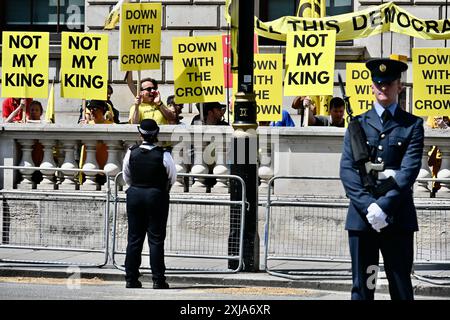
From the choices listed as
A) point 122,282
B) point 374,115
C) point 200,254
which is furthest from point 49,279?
point 374,115

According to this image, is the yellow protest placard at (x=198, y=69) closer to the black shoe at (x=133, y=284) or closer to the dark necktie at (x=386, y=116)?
the black shoe at (x=133, y=284)

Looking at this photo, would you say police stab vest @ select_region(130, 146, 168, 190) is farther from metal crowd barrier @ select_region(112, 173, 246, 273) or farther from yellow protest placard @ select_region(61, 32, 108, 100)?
yellow protest placard @ select_region(61, 32, 108, 100)

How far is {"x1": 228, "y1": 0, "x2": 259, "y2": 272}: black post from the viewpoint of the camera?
13812 mm

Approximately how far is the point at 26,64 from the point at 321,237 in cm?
468

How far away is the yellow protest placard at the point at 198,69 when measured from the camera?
16.6 meters

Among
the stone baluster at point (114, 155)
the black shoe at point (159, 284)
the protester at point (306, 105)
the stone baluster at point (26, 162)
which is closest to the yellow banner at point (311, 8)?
the protester at point (306, 105)

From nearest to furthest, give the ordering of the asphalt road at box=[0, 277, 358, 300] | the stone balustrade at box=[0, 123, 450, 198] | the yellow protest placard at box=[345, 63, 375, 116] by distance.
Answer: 1. the asphalt road at box=[0, 277, 358, 300]
2. the stone balustrade at box=[0, 123, 450, 198]
3. the yellow protest placard at box=[345, 63, 375, 116]

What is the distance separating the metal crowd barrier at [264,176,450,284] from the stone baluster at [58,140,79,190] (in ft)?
9.19

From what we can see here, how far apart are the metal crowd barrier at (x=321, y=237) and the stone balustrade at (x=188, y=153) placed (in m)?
0.44

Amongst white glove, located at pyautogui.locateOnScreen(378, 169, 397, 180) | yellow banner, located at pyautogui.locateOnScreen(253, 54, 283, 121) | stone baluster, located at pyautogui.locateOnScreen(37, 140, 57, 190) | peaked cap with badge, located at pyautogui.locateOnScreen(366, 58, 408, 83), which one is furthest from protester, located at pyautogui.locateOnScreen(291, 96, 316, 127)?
white glove, located at pyautogui.locateOnScreen(378, 169, 397, 180)

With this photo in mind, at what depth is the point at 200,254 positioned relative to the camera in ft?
48.8

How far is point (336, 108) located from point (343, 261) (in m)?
2.64

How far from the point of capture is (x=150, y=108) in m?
16.6

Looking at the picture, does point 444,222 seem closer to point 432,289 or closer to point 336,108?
point 432,289
